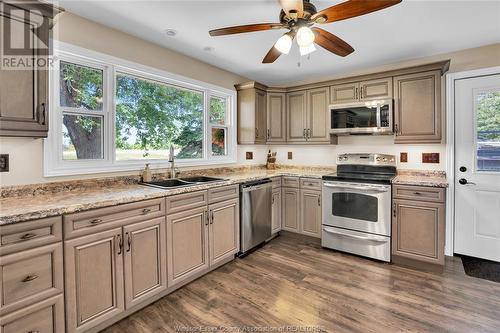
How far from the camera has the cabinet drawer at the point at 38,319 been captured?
137 cm

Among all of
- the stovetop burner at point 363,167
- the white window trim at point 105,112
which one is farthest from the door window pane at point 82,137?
the stovetop burner at point 363,167

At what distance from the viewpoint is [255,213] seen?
10.4ft

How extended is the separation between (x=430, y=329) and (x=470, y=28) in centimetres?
266

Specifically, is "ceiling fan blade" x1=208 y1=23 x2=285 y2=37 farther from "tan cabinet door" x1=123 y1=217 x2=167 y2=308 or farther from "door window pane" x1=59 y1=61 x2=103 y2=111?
"tan cabinet door" x1=123 y1=217 x2=167 y2=308

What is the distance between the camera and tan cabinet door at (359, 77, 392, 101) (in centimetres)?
313

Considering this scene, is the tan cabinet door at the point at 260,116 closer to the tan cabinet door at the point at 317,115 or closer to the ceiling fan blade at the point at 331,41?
the tan cabinet door at the point at 317,115

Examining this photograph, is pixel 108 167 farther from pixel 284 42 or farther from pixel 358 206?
pixel 358 206

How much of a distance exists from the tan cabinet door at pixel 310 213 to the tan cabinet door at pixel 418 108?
1226 mm

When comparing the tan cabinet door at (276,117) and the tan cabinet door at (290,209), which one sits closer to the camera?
the tan cabinet door at (290,209)

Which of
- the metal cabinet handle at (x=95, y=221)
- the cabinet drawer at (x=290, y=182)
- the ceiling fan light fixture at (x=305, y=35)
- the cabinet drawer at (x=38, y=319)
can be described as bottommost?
the cabinet drawer at (x=38, y=319)

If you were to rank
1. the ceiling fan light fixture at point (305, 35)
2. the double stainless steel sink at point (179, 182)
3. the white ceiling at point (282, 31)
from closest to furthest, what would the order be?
1. the ceiling fan light fixture at point (305, 35)
2. the white ceiling at point (282, 31)
3. the double stainless steel sink at point (179, 182)

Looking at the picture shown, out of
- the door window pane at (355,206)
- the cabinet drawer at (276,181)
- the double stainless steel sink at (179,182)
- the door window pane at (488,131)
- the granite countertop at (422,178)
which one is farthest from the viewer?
the cabinet drawer at (276,181)

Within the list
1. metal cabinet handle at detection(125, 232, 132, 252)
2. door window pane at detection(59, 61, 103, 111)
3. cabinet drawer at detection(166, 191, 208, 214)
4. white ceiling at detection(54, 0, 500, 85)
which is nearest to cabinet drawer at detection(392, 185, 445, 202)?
white ceiling at detection(54, 0, 500, 85)

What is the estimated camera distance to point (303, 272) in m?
2.65
